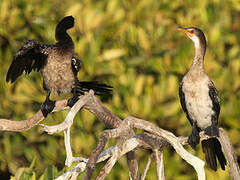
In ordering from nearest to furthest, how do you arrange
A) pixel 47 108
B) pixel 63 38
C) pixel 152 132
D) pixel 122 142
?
pixel 122 142, pixel 152 132, pixel 47 108, pixel 63 38

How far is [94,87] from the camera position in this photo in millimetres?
4539

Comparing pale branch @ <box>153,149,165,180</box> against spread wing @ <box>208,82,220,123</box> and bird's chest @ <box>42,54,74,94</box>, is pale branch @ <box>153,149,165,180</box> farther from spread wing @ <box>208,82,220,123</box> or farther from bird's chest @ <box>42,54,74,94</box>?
bird's chest @ <box>42,54,74,94</box>

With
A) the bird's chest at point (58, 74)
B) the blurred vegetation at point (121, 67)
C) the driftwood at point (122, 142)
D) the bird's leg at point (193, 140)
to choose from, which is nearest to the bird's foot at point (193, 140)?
the bird's leg at point (193, 140)

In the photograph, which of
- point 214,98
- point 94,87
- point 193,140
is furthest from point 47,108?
point 214,98

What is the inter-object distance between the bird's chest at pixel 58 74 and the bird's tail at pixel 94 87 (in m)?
0.07

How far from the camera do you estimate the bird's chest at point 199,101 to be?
464cm

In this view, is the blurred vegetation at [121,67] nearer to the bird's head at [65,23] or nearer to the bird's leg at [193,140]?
the bird's head at [65,23]

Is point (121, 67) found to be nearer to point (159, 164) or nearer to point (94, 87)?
point (94, 87)

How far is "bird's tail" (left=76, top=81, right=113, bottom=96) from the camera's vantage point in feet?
14.7

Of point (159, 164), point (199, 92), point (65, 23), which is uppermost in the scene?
point (65, 23)

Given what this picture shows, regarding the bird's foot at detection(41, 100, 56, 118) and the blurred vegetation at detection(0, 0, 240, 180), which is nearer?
the bird's foot at detection(41, 100, 56, 118)

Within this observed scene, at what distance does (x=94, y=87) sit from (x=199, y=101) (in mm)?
838

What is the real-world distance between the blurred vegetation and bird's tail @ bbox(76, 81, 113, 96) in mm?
1168

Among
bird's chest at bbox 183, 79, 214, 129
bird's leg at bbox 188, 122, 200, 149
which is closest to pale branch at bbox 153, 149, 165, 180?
bird's leg at bbox 188, 122, 200, 149
